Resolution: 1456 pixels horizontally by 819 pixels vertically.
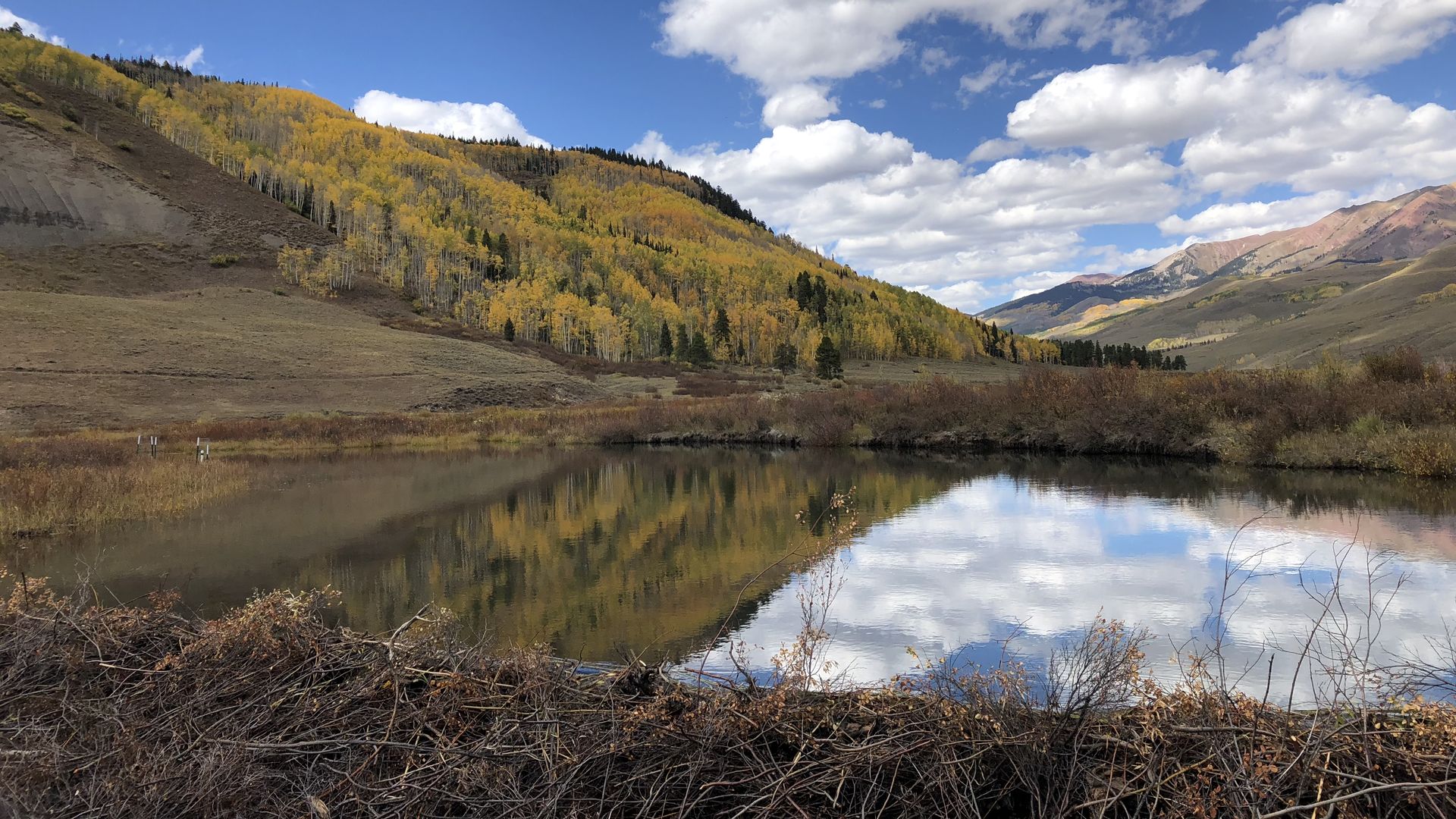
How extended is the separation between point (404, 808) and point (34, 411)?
5602 cm

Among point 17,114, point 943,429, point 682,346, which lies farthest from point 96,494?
point 17,114

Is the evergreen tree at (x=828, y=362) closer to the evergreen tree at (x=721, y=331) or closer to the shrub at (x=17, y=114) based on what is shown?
the evergreen tree at (x=721, y=331)

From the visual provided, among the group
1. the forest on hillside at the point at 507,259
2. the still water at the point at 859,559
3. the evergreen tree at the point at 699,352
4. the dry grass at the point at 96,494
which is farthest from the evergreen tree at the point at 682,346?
the dry grass at the point at 96,494

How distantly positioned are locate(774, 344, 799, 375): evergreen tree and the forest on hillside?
6100mm

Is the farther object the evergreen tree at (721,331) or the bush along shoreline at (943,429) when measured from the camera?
the evergreen tree at (721,331)

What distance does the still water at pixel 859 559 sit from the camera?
822 centimetres

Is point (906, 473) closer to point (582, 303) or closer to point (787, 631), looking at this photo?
point (787, 631)

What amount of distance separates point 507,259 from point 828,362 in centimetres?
6410

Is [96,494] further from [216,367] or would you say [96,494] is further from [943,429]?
[216,367]

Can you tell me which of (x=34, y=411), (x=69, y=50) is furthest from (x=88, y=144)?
(x=34, y=411)

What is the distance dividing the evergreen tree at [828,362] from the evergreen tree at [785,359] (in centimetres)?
415

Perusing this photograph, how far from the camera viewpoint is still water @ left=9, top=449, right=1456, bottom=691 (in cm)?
822

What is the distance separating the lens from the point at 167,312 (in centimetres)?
6956

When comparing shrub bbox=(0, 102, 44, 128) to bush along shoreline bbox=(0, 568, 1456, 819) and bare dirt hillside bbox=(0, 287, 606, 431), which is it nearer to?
bare dirt hillside bbox=(0, 287, 606, 431)
